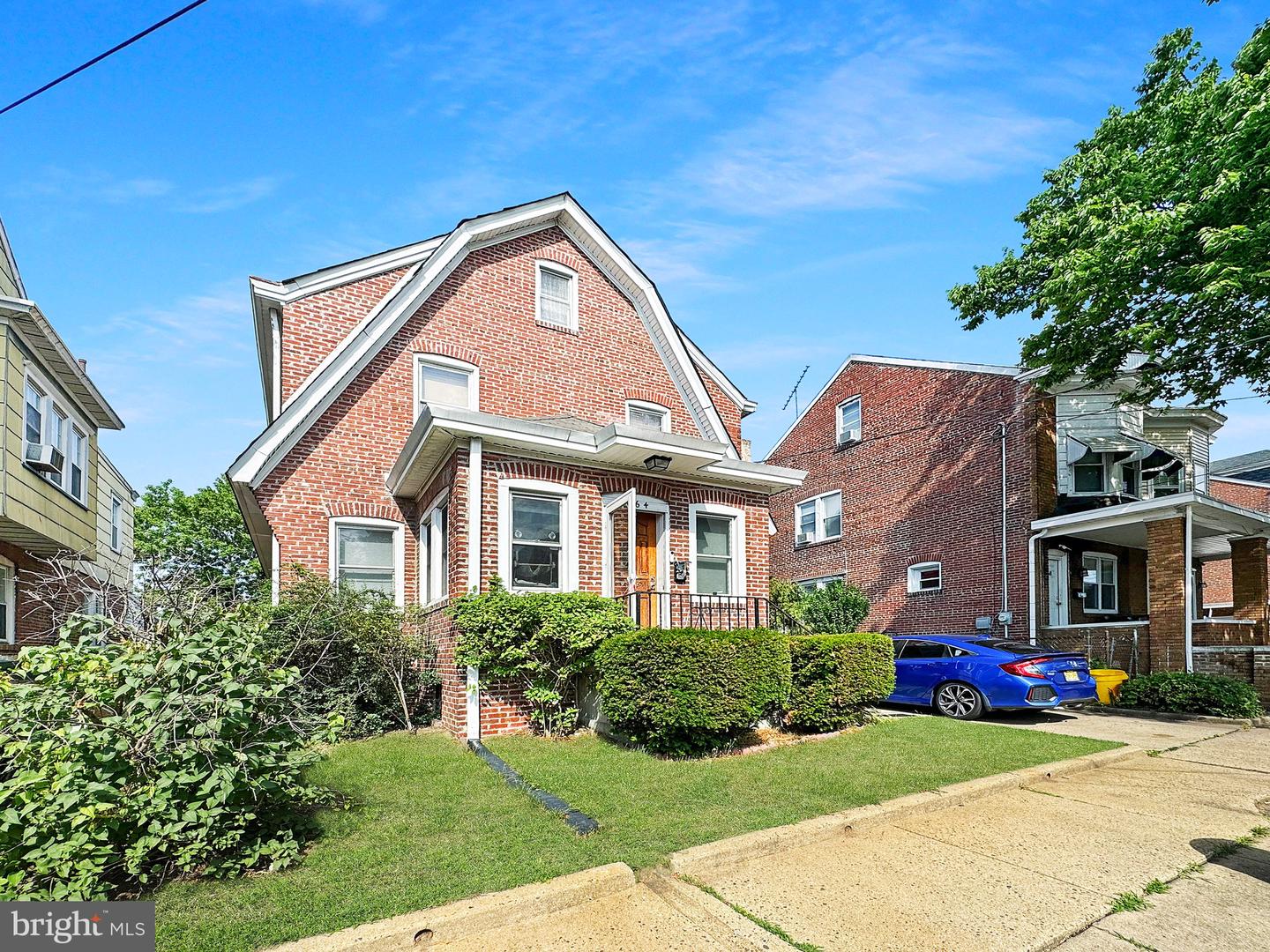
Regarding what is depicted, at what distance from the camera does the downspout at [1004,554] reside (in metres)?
17.9

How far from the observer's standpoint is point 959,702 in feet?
38.4

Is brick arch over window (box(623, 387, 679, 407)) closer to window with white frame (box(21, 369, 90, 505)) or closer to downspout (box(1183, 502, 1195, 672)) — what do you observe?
downspout (box(1183, 502, 1195, 672))

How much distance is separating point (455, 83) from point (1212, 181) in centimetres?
1165

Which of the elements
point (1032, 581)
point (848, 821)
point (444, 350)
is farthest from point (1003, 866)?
point (1032, 581)

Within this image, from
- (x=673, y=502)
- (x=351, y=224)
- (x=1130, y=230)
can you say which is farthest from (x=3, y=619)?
(x=1130, y=230)

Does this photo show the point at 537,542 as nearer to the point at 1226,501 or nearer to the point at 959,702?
the point at 959,702

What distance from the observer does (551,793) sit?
6406 millimetres

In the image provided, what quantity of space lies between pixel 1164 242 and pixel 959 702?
8.15 metres

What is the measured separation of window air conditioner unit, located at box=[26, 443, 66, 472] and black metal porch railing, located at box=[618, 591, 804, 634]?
10.6m

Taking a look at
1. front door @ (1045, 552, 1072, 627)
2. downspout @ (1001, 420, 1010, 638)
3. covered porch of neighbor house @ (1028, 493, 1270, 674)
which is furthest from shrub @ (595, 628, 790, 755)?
front door @ (1045, 552, 1072, 627)

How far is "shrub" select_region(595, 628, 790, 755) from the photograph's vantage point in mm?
7941

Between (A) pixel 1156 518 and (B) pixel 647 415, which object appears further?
(B) pixel 647 415

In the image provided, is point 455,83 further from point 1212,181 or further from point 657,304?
point 1212,181

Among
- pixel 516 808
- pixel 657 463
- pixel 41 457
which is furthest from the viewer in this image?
pixel 41 457
